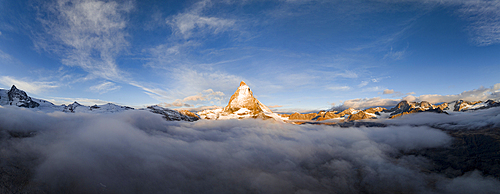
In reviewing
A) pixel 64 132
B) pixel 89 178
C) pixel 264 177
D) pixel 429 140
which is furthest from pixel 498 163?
pixel 64 132

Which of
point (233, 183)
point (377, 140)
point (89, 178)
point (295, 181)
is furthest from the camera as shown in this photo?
point (377, 140)

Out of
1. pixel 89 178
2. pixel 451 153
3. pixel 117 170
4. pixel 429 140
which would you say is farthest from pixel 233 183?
pixel 429 140

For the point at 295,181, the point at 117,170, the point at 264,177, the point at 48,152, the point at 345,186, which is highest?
the point at 48,152

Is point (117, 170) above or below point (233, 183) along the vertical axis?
above

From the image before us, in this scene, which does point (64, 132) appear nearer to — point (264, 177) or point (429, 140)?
point (264, 177)

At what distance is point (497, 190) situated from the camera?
67.7ft

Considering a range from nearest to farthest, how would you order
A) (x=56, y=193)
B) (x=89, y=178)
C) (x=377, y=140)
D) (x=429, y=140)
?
(x=56, y=193) < (x=89, y=178) < (x=429, y=140) < (x=377, y=140)

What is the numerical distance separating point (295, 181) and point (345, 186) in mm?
10640

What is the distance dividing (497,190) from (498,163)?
10232 millimetres

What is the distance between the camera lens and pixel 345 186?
29.8 metres

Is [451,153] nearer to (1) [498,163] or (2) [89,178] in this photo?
(1) [498,163]

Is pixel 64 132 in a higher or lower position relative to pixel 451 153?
higher

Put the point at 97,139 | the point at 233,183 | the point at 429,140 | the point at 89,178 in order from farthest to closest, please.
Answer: the point at 429,140 → the point at 233,183 → the point at 97,139 → the point at 89,178

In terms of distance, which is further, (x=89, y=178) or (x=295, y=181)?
(x=295, y=181)
